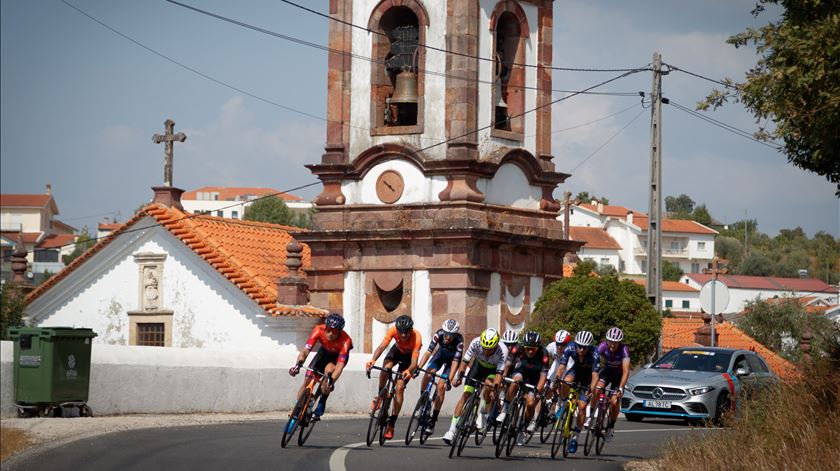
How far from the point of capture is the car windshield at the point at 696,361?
30328 millimetres

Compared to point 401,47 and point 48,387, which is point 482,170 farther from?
point 48,387

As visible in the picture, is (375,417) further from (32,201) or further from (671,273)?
(671,273)

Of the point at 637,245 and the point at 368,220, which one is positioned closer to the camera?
the point at 368,220

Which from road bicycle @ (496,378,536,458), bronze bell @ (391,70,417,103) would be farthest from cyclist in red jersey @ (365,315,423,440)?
bronze bell @ (391,70,417,103)

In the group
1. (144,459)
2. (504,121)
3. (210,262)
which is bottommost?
(144,459)

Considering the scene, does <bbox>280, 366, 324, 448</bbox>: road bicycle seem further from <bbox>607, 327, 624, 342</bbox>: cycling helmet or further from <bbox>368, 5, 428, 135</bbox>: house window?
<bbox>368, 5, 428, 135</bbox>: house window

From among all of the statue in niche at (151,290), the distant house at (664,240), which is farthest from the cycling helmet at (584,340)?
the distant house at (664,240)

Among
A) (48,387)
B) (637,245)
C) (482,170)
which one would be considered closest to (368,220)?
(482,170)

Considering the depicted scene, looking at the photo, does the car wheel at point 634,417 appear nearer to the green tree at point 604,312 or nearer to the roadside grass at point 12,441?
the green tree at point 604,312

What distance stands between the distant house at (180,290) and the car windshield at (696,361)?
10.8m

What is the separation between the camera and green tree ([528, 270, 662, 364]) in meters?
37.8

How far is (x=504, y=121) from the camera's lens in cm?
4041

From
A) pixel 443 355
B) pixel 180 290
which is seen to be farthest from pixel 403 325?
pixel 180 290

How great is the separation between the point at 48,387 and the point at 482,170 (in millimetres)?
17869
